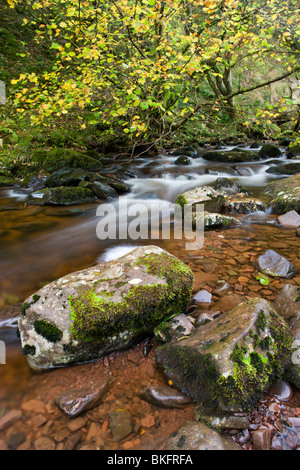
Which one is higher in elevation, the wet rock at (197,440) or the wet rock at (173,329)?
the wet rock at (173,329)

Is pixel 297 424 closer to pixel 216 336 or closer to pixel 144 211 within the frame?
pixel 216 336

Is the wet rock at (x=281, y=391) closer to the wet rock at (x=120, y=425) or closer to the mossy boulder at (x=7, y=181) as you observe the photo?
the wet rock at (x=120, y=425)

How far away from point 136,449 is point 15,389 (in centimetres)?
108

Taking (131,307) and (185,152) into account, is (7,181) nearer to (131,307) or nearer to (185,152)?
(185,152)

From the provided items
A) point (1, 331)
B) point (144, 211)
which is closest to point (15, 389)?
point (1, 331)

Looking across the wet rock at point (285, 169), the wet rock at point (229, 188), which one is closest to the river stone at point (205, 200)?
the wet rock at point (229, 188)

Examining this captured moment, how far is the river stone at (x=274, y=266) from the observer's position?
3561mm

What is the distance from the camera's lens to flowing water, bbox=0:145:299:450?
298cm

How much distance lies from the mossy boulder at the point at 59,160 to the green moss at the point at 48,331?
7991 millimetres

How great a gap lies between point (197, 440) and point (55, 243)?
13.9ft

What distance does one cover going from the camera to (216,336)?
2.14 meters

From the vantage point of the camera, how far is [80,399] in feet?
6.64

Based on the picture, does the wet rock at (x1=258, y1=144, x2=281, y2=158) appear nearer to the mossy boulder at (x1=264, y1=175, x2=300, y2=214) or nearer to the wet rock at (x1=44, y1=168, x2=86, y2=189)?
the mossy boulder at (x1=264, y1=175, x2=300, y2=214)

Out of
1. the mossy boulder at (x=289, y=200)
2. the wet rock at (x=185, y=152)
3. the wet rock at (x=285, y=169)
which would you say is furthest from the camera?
the wet rock at (x=185, y=152)
